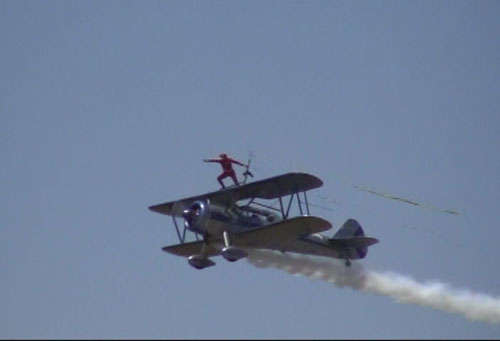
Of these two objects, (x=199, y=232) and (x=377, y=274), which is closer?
(x=199, y=232)

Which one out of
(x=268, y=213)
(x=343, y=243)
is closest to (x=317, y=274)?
(x=343, y=243)

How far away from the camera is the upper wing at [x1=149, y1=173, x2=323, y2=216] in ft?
123

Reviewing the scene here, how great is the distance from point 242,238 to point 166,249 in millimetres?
3910

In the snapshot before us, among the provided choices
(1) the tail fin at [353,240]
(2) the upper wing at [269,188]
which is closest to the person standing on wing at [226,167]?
(2) the upper wing at [269,188]

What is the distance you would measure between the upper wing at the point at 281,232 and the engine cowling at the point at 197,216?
45.0 inches

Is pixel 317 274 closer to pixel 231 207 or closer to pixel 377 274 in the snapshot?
pixel 377 274

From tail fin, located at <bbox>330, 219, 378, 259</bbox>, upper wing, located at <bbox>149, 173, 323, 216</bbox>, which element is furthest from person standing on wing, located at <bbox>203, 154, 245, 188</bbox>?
tail fin, located at <bbox>330, 219, 378, 259</bbox>

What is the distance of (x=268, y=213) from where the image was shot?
3838 centimetres

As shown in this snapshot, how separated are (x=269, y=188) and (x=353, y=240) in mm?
3909

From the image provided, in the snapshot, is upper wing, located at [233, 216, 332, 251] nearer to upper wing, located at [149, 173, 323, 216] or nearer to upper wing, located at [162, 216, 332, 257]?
upper wing, located at [162, 216, 332, 257]

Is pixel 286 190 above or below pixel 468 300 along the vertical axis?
above

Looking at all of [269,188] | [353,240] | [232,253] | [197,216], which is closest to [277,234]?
[269,188]

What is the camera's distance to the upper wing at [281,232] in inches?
1446

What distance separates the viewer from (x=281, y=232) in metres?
37.5
